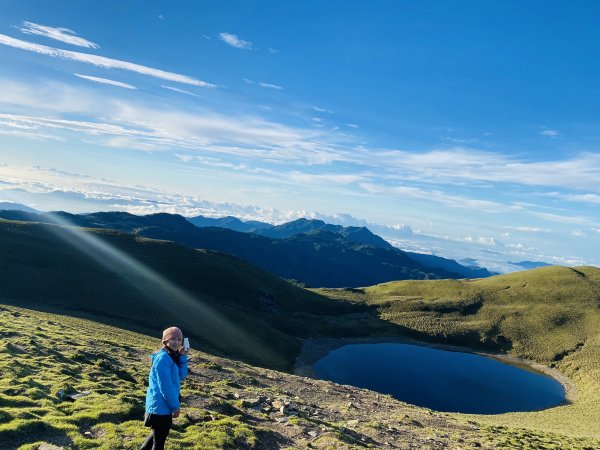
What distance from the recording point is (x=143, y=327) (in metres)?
78.2

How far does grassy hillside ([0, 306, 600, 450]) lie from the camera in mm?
17266

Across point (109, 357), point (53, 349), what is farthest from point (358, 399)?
point (53, 349)

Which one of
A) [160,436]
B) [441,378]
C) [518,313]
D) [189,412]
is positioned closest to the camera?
[160,436]

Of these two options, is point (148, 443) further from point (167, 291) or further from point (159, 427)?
point (167, 291)

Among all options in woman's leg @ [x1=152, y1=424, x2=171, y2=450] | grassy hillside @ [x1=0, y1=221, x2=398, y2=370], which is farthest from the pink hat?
grassy hillside @ [x1=0, y1=221, x2=398, y2=370]

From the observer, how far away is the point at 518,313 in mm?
144875

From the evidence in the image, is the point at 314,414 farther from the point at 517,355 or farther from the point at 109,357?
the point at 517,355

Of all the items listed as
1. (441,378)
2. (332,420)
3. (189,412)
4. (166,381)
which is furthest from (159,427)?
(441,378)

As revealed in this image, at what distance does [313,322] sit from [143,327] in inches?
2564

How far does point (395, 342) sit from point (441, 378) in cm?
3013

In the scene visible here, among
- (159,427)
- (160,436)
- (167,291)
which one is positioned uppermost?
(159,427)

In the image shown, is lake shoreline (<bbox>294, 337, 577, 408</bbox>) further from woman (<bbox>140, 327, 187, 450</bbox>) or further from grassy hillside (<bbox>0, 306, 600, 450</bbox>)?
woman (<bbox>140, 327, 187, 450</bbox>)

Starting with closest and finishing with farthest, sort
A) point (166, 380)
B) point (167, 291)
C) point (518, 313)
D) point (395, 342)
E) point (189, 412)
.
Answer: point (166, 380) < point (189, 412) < point (167, 291) < point (395, 342) < point (518, 313)

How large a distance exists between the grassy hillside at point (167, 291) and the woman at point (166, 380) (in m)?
69.9
